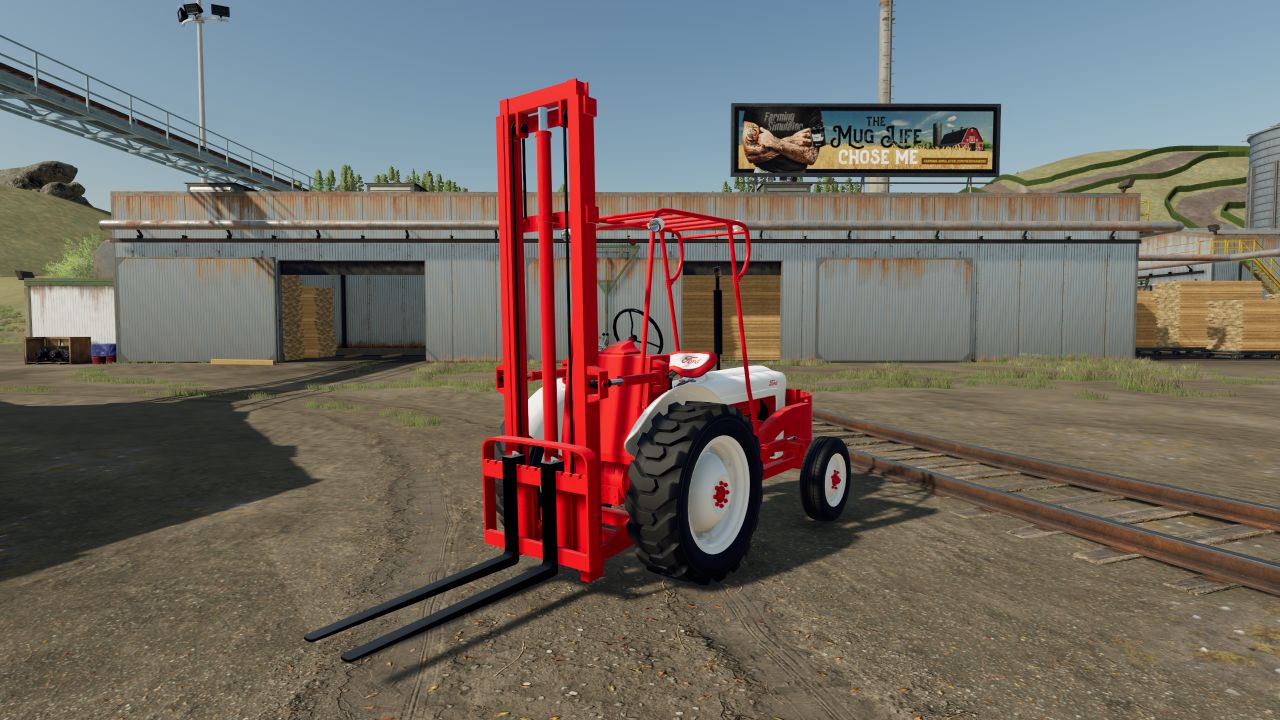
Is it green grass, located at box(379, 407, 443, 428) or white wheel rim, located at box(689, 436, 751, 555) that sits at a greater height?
white wheel rim, located at box(689, 436, 751, 555)

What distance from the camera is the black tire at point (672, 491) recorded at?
4.16 m

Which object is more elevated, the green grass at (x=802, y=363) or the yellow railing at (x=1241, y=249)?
the yellow railing at (x=1241, y=249)

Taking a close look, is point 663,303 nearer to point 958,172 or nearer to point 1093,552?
point 958,172

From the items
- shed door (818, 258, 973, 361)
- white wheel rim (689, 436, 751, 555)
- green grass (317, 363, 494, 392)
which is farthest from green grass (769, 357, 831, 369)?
white wheel rim (689, 436, 751, 555)

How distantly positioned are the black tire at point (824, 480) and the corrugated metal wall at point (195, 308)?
23198 millimetres

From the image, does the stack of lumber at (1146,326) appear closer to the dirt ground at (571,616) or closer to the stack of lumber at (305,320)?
the dirt ground at (571,616)

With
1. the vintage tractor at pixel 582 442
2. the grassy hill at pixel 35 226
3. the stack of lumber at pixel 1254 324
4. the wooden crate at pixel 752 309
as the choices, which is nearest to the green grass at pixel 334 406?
the vintage tractor at pixel 582 442

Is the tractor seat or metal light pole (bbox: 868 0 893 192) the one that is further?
metal light pole (bbox: 868 0 893 192)

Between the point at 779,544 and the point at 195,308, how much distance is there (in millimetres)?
25154

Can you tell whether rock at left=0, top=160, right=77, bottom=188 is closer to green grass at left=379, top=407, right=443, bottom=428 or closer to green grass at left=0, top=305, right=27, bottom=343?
green grass at left=0, top=305, right=27, bottom=343

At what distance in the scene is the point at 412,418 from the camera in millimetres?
11805

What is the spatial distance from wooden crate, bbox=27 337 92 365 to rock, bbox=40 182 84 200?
11848 centimetres

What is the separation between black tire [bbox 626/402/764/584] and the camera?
4.16 meters

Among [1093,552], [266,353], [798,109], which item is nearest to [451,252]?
[266,353]
